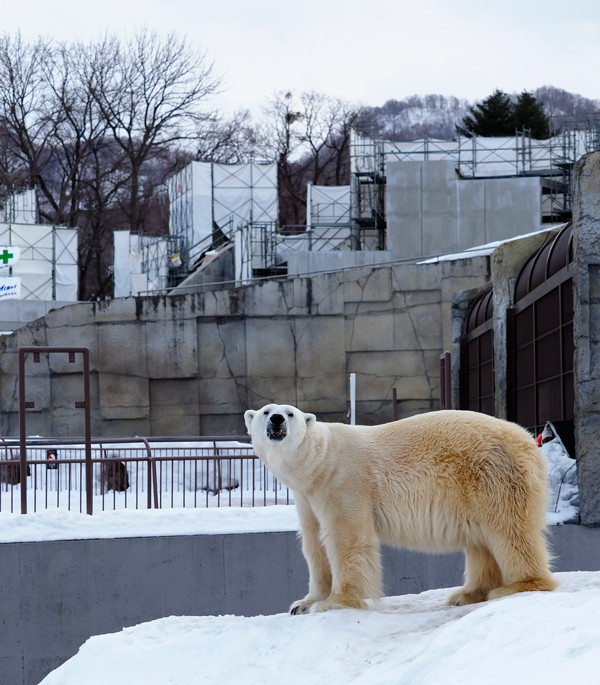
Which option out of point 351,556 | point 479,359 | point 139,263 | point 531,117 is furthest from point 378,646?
point 531,117

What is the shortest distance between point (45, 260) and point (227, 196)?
24.9 ft

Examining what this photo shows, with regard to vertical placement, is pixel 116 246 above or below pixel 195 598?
above

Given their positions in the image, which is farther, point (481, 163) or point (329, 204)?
point (329, 204)

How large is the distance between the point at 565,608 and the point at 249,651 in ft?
5.36

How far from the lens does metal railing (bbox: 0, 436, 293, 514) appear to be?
1403cm

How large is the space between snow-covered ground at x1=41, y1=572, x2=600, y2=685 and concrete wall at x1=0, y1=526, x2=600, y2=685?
466cm

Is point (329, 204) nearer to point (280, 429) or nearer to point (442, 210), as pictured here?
point (442, 210)

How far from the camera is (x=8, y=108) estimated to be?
1779 inches

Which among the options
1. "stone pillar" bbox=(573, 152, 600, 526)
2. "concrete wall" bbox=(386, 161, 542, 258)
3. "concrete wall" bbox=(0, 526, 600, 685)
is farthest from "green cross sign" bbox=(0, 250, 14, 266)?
"stone pillar" bbox=(573, 152, 600, 526)

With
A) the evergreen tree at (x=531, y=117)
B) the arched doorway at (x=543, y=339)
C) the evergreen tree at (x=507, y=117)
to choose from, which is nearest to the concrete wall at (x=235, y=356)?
the arched doorway at (x=543, y=339)

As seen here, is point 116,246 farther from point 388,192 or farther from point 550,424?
point 550,424

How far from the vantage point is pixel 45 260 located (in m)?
39.0

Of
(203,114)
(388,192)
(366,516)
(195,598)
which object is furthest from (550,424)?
(203,114)

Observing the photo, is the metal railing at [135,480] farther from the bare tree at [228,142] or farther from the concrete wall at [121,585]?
the bare tree at [228,142]
